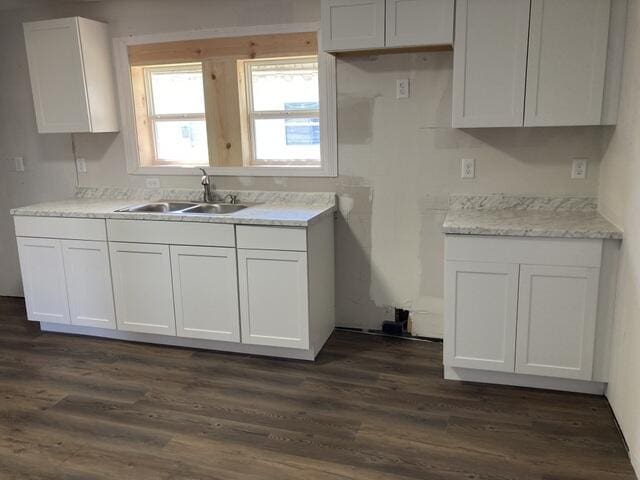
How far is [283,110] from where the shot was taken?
359 cm

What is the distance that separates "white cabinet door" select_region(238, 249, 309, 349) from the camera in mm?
3031

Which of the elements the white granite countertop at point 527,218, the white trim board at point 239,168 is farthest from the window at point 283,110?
the white granite countertop at point 527,218

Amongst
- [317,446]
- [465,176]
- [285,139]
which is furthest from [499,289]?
[285,139]

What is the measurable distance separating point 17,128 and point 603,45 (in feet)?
13.4

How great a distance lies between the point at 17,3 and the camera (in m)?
3.73

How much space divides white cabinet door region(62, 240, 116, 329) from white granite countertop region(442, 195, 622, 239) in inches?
86.7

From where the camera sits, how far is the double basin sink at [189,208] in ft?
11.7

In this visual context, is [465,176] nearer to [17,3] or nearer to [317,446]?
[317,446]

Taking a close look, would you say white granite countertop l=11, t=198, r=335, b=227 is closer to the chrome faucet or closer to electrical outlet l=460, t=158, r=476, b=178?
the chrome faucet

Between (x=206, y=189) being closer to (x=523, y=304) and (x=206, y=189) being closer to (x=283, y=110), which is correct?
(x=283, y=110)

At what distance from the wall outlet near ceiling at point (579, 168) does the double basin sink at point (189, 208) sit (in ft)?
6.67

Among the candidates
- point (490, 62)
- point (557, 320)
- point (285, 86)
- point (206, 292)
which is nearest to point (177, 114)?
point (285, 86)

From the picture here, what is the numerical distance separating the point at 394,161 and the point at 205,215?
122 centimetres

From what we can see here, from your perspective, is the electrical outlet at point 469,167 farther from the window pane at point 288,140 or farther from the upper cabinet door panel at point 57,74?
the upper cabinet door panel at point 57,74
